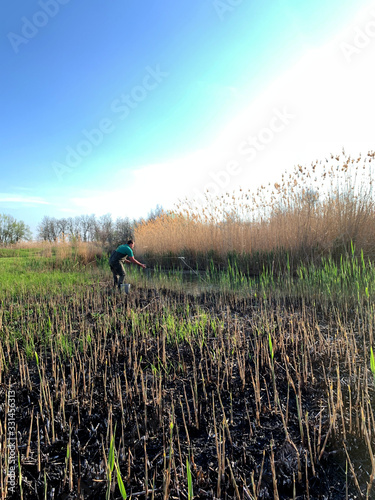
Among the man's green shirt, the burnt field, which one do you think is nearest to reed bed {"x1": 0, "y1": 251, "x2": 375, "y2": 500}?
the burnt field

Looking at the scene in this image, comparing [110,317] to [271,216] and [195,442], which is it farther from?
[271,216]

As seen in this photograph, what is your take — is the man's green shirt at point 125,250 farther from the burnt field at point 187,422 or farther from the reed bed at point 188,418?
the burnt field at point 187,422

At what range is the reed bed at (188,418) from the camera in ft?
3.81

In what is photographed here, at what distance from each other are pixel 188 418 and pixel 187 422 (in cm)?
3

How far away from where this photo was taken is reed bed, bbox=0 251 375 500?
3.81ft

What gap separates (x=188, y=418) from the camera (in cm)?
157

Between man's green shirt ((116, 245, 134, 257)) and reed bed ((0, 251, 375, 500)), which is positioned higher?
man's green shirt ((116, 245, 134, 257))

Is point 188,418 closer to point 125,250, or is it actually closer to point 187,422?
point 187,422

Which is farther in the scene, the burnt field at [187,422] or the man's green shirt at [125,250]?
A: the man's green shirt at [125,250]

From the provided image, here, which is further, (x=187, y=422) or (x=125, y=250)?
(x=125, y=250)

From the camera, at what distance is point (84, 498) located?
3.71ft

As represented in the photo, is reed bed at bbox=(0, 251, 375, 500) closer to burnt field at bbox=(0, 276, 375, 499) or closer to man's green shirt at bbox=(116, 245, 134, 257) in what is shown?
burnt field at bbox=(0, 276, 375, 499)

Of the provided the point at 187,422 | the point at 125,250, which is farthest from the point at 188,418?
the point at 125,250

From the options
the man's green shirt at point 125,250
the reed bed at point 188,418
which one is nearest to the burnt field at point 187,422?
the reed bed at point 188,418
